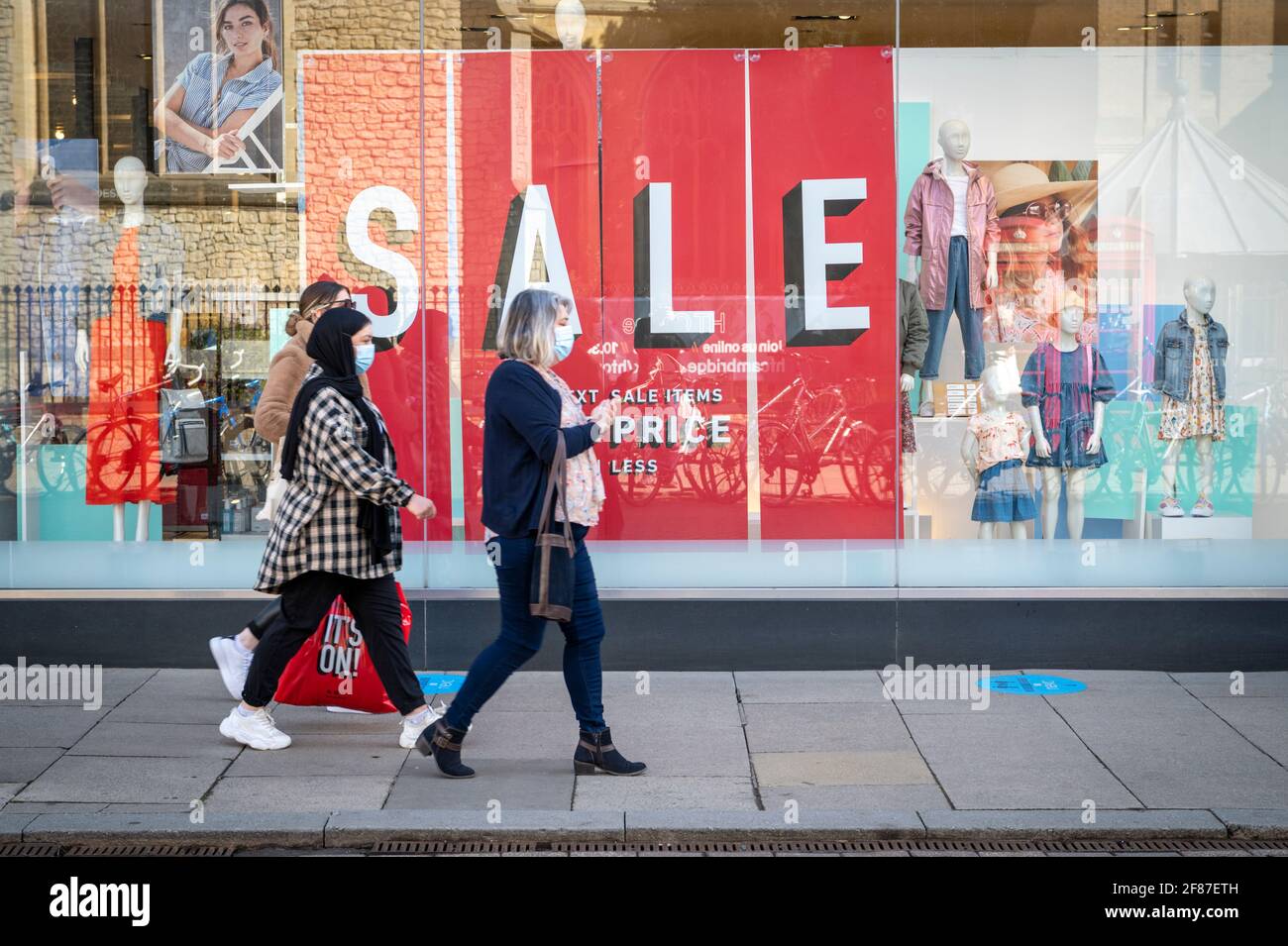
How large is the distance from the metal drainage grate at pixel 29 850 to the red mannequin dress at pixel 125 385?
12.1ft

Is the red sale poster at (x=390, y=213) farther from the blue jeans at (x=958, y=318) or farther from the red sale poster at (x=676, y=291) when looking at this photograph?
the blue jeans at (x=958, y=318)

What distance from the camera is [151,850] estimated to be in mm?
5242

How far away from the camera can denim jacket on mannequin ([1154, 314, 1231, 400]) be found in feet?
28.5

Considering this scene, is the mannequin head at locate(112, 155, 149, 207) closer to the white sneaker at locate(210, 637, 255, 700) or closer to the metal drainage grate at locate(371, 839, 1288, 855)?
the white sneaker at locate(210, 637, 255, 700)

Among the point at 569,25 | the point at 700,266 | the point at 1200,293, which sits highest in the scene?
the point at 569,25

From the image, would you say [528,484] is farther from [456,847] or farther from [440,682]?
[440,682]

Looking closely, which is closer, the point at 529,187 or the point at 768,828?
the point at 768,828

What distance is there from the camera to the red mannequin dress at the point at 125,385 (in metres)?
8.66

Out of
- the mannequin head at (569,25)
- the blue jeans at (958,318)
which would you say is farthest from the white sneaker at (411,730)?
the mannequin head at (569,25)

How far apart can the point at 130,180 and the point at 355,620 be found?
367 centimetres

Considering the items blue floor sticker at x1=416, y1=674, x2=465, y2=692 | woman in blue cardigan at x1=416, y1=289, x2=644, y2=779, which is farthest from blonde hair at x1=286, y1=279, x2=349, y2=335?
blue floor sticker at x1=416, y1=674, x2=465, y2=692

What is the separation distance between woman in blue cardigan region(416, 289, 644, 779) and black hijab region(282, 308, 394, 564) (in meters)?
0.57

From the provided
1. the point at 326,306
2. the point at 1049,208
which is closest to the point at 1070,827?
the point at 326,306

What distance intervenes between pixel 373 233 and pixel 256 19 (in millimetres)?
1431
